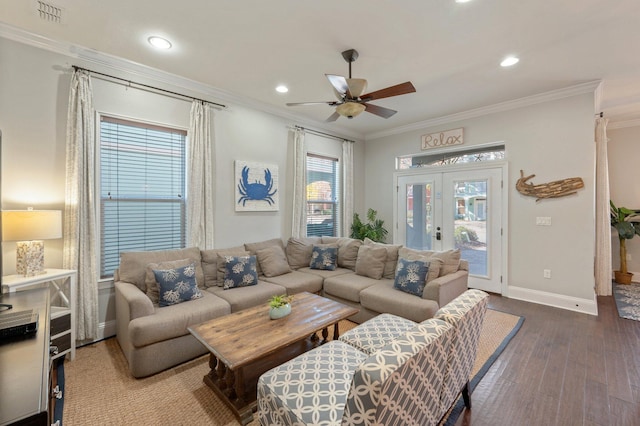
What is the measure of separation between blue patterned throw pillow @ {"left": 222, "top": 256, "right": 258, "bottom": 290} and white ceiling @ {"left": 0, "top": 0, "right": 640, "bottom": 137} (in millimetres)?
2305

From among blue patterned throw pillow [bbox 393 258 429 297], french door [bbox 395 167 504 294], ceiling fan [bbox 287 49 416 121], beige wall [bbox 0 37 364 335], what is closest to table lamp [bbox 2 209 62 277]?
beige wall [bbox 0 37 364 335]

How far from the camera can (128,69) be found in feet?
10.2

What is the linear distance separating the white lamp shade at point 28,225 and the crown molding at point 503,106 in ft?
17.6

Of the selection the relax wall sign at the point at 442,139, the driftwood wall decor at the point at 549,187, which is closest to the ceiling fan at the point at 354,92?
the relax wall sign at the point at 442,139

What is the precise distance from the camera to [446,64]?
3.11 m

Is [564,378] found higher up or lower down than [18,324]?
lower down

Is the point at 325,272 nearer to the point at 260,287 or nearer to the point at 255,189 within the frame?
the point at 260,287

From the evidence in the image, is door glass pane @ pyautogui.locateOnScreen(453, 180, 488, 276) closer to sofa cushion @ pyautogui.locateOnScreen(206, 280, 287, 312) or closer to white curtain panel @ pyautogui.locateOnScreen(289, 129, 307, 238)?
white curtain panel @ pyautogui.locateOnScreen(289, 129, 307, 238)

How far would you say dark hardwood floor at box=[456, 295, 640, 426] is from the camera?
6.27 feet

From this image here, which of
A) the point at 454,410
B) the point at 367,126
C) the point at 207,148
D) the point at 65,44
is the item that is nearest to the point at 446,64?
the point at 367,126

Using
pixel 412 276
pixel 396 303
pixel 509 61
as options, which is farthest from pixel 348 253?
pixel 509 61

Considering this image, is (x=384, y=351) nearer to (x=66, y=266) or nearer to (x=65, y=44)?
(x=66, y=266)

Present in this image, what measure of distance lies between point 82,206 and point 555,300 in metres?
6.03

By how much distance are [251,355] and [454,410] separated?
4.96ft
